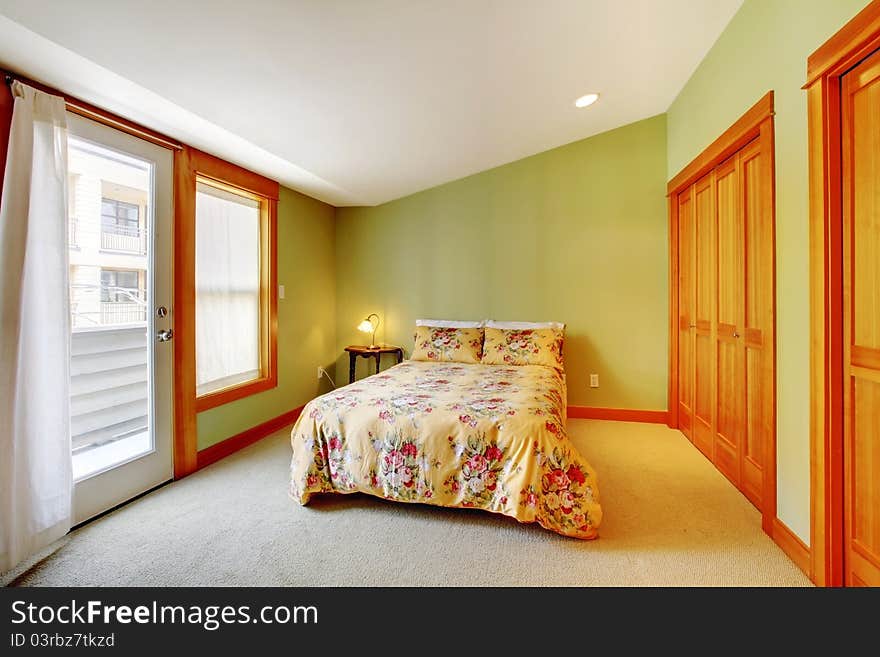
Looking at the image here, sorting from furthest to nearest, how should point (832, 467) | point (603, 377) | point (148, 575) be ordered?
point (603, 377)
point (148, 575)
point (832, 467)

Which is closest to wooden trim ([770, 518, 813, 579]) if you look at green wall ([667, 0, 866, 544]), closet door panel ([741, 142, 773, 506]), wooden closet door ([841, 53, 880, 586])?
green wall ([667, 0, 866, 544])

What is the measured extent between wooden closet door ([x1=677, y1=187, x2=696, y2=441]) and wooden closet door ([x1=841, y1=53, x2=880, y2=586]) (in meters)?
1.75

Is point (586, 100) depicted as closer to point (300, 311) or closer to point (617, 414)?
point (617, 414)

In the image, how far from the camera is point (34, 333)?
1748 mm

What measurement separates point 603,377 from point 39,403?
3822 mm

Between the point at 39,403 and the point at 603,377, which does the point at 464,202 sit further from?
the point at 39,403

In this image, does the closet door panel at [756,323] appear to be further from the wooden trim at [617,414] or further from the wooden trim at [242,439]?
the wooden trim at [242,439]

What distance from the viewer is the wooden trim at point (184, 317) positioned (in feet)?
8.32

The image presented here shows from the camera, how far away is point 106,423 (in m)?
2.15

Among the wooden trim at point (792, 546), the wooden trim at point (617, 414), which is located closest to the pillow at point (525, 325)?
the wooden trim at point (617, 414)

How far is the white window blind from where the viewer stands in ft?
9.31

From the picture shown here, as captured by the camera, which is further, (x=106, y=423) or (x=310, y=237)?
(x=310, y=237)
